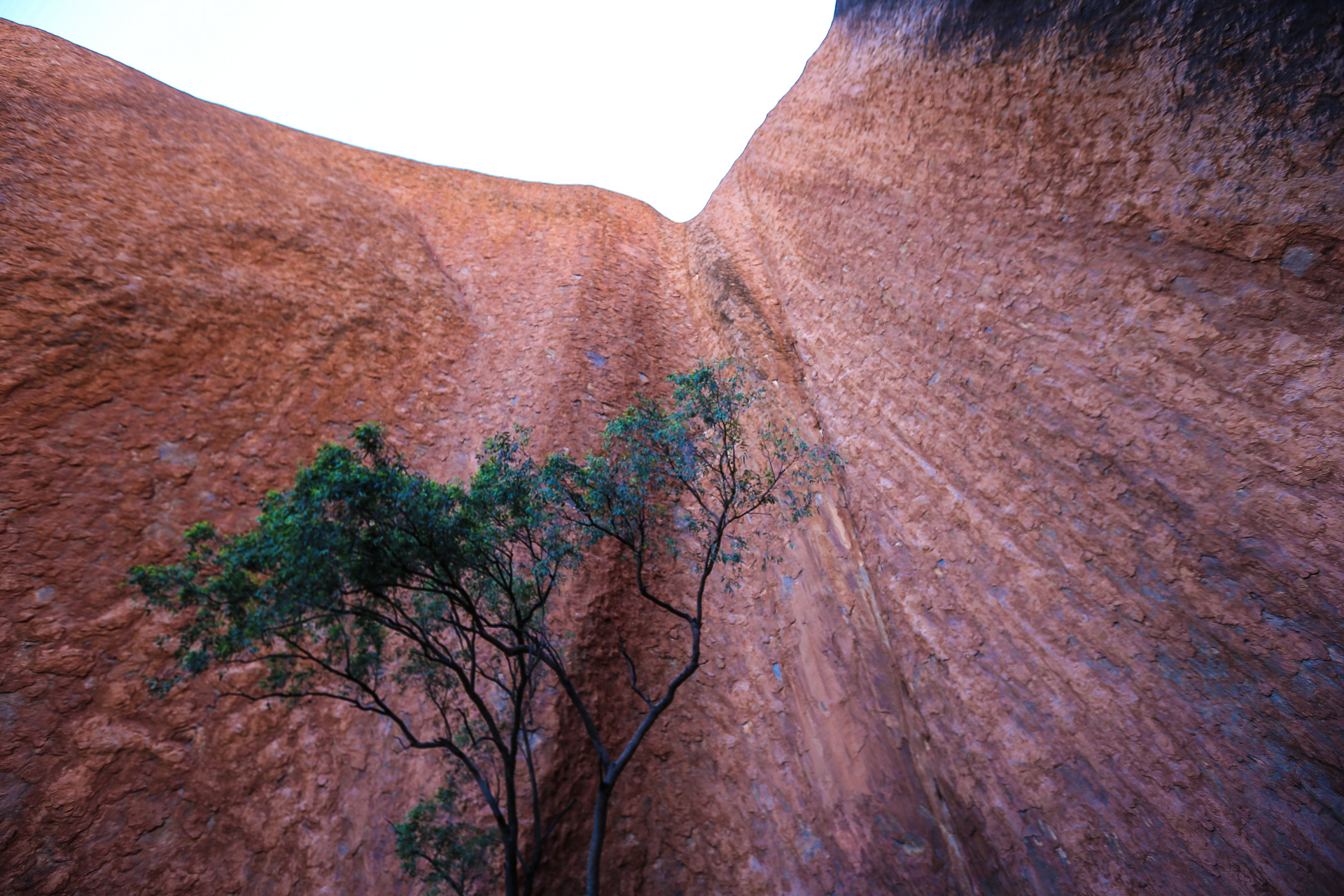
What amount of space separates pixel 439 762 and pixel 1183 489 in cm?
1027

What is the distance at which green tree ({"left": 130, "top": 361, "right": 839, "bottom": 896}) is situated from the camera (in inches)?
235

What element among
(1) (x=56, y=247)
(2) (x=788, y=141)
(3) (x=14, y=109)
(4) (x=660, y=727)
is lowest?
(4) (x=660, y=727)

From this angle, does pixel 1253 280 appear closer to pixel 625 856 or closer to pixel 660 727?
pixel 660 727

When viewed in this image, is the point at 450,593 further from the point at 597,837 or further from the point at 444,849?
the point at 597,837

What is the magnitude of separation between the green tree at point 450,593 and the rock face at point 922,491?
91 centimetres

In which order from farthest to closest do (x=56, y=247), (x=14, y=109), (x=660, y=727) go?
1. (x=14, y=109)
2. (x=56, y=247)
3. (x=660, y=727)

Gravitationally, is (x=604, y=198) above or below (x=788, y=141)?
below

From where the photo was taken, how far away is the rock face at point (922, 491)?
639 centimetres

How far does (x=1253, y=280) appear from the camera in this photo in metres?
6.96

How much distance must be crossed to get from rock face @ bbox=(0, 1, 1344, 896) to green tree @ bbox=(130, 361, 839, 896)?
35.7 inches

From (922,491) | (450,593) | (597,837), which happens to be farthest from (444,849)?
(922,491)

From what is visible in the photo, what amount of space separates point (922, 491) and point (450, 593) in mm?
7214

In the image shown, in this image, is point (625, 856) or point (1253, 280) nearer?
point (1253, 280)

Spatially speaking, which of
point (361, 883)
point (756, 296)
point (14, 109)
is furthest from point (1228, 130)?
point (14, 109)
